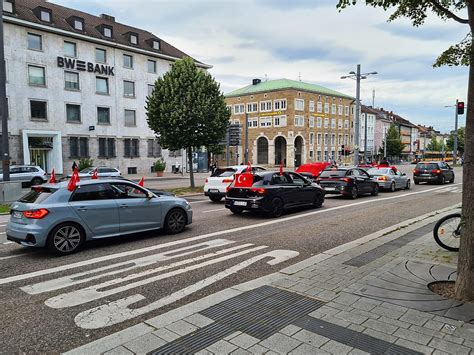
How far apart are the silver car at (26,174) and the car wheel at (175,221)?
1892cm

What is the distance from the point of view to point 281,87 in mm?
73250

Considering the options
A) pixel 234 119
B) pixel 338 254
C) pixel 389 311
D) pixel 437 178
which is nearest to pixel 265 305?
pixel 389 311

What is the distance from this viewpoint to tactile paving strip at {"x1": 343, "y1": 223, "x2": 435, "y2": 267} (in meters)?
6.28

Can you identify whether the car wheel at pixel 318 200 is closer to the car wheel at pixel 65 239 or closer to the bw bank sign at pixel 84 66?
the car wheel at pixel 65 239

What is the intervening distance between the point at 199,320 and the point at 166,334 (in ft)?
1.45

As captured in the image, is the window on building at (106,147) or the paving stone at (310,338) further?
the window on building at (106,147)

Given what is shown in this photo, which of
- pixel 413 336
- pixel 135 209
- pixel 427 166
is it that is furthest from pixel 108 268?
pixel 427 166

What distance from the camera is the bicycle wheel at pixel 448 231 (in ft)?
23.4

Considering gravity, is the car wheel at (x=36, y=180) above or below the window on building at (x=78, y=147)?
below

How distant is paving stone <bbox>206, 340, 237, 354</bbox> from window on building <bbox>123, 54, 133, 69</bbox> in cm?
4131

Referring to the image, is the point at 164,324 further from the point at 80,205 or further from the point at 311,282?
the point at 80,205

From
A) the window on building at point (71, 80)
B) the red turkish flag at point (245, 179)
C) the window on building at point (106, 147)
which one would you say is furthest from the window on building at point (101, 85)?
the red turkish flag at point (245, 179)

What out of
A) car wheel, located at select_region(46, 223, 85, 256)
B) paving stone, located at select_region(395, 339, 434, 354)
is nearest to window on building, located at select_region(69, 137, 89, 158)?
car wheel, located at select_region(46, 223, 85, 256)

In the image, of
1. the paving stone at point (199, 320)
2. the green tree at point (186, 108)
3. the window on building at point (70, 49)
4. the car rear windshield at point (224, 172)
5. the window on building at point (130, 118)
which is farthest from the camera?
the window on building at point (130, 118)
